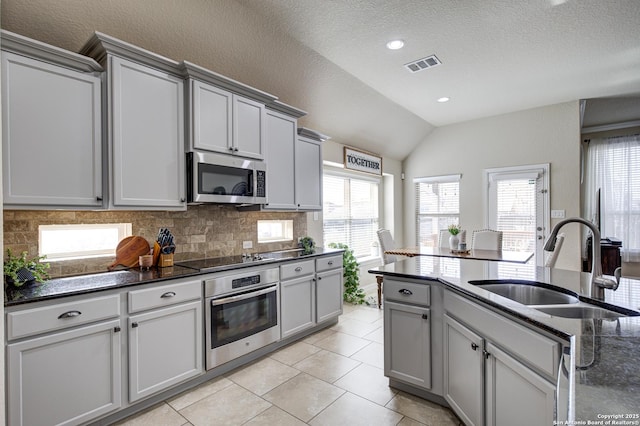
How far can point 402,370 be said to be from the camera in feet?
7.55

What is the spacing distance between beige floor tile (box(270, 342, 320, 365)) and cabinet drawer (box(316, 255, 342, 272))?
0.80 metres

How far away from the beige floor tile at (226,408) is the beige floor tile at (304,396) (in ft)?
0.39

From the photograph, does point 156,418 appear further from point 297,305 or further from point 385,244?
point 385,244

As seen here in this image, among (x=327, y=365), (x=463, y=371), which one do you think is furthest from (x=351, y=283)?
(x=463, y=371)

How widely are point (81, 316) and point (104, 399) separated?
55 cm

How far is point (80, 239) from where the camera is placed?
2.44m

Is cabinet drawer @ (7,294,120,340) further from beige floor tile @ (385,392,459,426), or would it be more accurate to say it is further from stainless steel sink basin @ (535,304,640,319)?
stainless steel sink basin @ (535,304,640,319)

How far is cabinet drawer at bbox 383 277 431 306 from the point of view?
7.19 feet

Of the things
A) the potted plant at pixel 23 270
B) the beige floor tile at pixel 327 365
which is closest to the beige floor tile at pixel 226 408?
the beige floor tile at pixel 327 365

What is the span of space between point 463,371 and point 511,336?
0.56 m

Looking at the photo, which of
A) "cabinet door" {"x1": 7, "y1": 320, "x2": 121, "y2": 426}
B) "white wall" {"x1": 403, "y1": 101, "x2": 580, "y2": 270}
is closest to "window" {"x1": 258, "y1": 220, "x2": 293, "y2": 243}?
"cabinet door" {"x1": 7, "y1": 320, "x2": 121, "y2": 426}

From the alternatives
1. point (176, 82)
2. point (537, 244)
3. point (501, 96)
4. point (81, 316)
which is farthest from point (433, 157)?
point (81, 316)

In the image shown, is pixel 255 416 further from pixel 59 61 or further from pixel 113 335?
pixel 59 61

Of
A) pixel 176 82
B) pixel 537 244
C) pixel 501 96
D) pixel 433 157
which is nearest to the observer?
pixel 176 82
